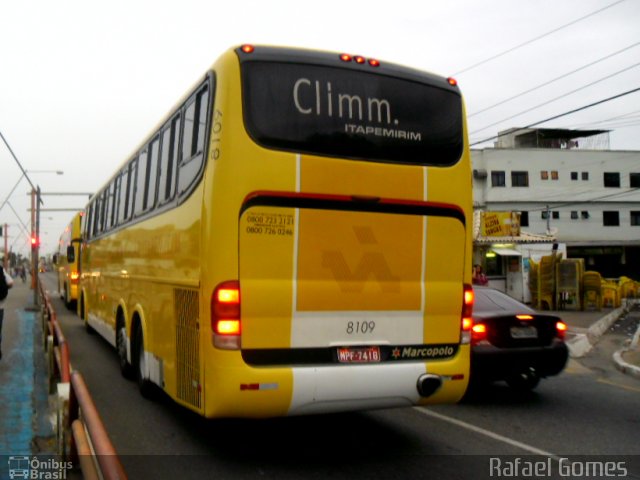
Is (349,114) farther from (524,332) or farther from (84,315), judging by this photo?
(84,315)

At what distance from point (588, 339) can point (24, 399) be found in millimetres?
12856

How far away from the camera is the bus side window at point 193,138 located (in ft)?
19.0

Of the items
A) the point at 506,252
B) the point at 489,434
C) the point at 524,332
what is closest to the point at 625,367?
the point at 524,332

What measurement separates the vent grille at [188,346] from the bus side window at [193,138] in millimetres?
1092

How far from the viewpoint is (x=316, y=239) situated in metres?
5.48

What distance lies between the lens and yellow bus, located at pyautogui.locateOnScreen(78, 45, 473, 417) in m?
5.21

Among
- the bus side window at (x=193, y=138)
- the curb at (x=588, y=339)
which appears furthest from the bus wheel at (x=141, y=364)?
the curb at (x=588, y=339)

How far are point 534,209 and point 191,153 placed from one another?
158 feet

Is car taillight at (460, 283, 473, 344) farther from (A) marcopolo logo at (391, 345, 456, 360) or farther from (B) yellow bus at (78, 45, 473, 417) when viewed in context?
(A) marcopolo logo at (391, 345, 456, 360)

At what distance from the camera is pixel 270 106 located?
546 centimetres

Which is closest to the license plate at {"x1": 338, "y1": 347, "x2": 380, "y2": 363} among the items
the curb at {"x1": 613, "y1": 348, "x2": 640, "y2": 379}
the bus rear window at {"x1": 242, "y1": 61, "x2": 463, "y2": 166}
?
the bus rear window at {"x1": 242, "y1": 61, "x2": 463, "y2": 166}

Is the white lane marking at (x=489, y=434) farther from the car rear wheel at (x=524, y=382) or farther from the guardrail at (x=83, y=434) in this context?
the guardrail at (x=83, y=434)

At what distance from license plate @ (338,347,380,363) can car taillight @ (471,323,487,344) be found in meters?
3.01

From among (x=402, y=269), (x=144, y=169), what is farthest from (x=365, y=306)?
(x=144, y=169)
